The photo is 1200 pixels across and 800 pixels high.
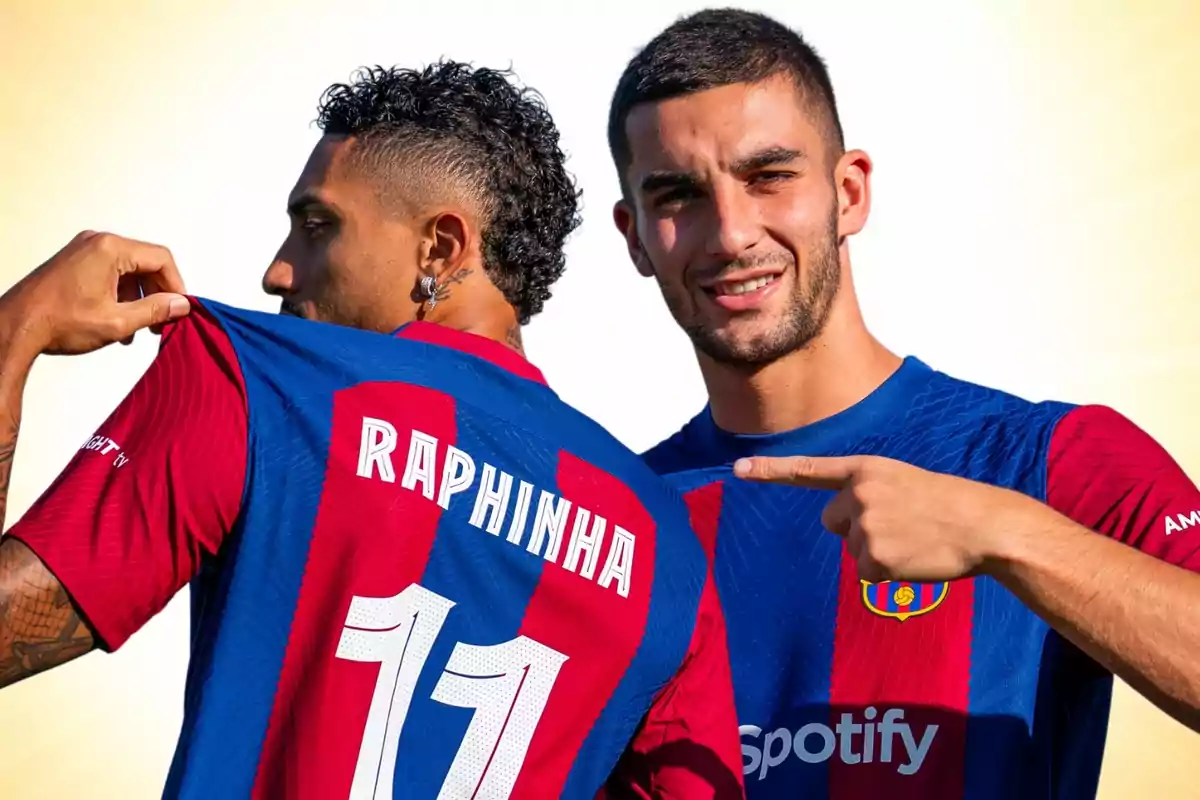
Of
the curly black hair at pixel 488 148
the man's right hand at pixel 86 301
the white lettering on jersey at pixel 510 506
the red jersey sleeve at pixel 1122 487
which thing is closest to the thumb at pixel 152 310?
the man's right hand at pixel 86 301

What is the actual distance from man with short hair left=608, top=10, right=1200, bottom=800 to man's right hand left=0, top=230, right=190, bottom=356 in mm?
732

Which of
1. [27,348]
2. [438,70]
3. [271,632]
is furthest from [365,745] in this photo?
[438,70]

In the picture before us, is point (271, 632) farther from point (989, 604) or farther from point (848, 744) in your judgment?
point (989, 604)

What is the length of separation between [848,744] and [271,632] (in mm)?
929

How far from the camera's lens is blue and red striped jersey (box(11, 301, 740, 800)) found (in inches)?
70.1

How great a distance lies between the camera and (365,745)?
188 cm

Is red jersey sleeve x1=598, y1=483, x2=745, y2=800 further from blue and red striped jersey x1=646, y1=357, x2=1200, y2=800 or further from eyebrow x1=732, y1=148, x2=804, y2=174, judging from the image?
eyebrow x1=732, y1=148, x2=804, y2=174

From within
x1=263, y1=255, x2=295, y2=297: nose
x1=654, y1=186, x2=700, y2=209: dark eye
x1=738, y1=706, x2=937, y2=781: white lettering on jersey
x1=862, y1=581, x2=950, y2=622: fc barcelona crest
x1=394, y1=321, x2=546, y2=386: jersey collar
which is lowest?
x1=738, y1=706, x2=937, y2=781: white lettering on jersey

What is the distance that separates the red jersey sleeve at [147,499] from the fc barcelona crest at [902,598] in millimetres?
1040

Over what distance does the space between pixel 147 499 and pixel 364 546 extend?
264 millimetres

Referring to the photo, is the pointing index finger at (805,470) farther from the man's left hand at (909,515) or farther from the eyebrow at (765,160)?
the eyebrow at (765,160)

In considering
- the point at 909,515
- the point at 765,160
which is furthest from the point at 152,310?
the point at 765,160

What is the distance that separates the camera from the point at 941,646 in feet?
7.72

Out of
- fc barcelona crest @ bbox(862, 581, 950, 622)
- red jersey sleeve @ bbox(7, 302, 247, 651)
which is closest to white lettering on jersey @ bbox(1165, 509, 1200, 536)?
fc barcelona crest @ bbox(862, 581, 950, 622)
